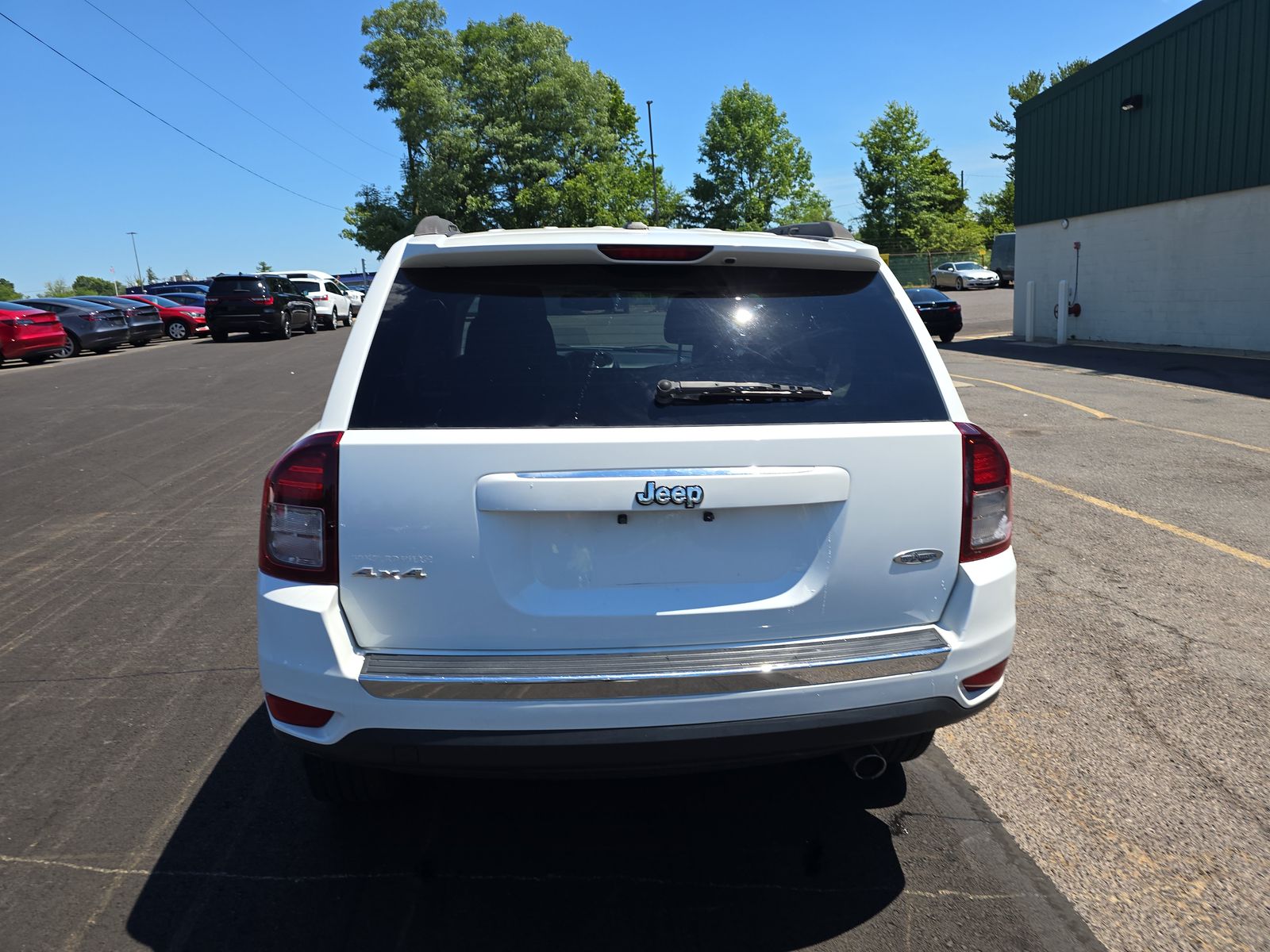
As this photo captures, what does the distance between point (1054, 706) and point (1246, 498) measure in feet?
15.2

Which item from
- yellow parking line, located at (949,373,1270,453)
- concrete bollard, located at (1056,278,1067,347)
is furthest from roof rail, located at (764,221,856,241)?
concrete bollard, located at (1056,278,1067,347)

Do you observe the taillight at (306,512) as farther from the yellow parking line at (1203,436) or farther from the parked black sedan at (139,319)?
the parked black sedan at (139,319)

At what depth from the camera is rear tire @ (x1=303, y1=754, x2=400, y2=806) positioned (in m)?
3.10

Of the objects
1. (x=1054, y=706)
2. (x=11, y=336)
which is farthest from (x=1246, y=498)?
(x=11, y=336)

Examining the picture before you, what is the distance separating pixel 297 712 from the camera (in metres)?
2.67

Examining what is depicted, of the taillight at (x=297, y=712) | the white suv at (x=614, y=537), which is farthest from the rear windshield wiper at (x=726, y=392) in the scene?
the taillight at (x=297, y=712)

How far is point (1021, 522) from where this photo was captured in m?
7.07

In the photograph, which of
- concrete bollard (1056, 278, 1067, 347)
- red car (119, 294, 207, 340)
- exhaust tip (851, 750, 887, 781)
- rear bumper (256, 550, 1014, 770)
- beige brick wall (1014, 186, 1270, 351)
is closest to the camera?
rear bumper (256, 550, 1014, 770)

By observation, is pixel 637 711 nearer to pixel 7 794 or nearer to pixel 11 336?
pixel 7 794

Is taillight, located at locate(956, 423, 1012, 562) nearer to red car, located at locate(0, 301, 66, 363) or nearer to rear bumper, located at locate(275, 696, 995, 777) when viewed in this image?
rear bumper, located at locate(275, 696, 995, 777)

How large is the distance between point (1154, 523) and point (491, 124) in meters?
55.5

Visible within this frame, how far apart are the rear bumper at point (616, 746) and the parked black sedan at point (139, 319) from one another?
29.7 m

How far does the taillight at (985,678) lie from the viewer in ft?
9.29

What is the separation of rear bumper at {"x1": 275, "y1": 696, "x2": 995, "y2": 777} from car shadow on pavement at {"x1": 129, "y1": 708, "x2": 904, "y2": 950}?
48 centimetres
